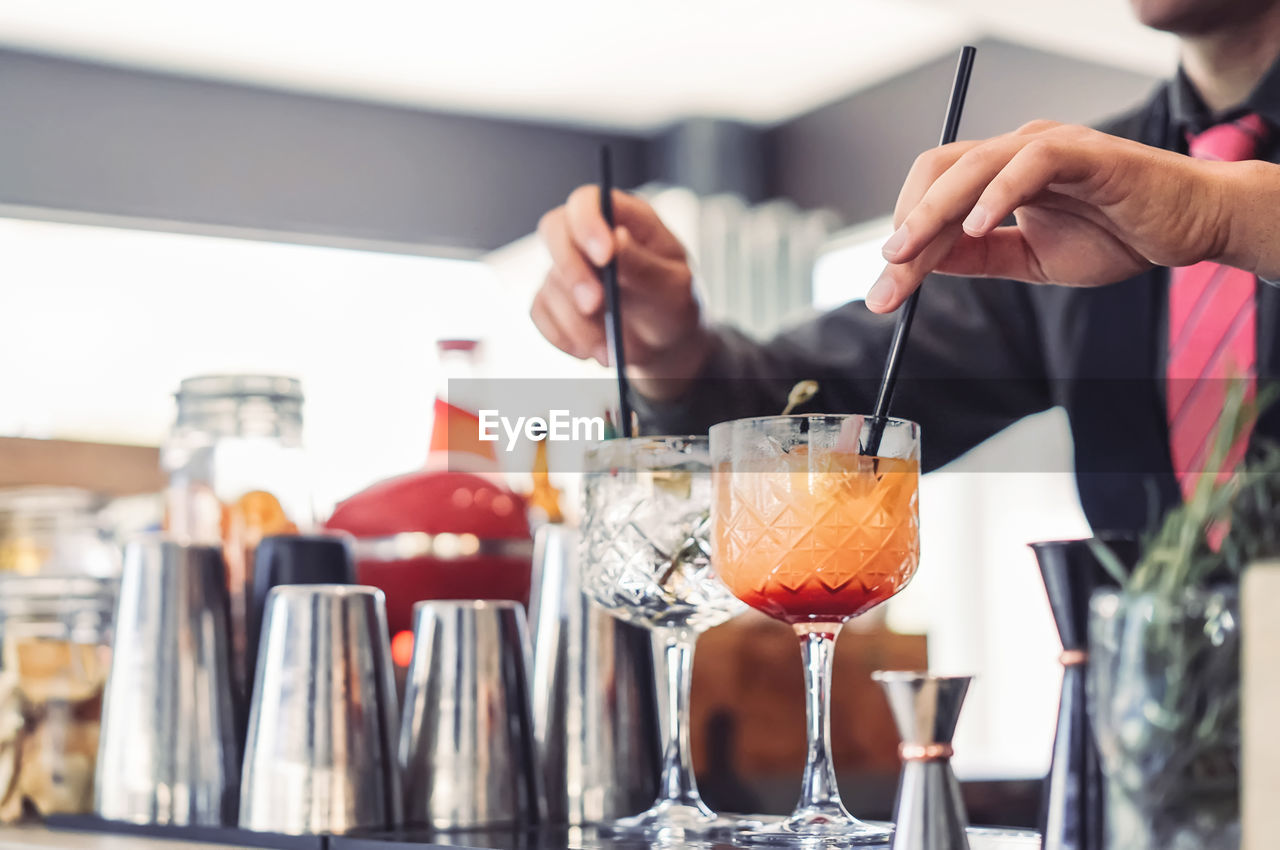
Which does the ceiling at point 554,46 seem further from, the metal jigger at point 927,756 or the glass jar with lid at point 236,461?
the metal jigger at point 927,756

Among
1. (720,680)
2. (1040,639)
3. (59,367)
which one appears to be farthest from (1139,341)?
(1040,639)

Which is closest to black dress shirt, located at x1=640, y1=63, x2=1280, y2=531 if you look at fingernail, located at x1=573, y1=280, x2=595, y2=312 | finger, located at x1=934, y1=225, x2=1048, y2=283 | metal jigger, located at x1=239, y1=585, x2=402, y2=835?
fingernail, located at x1=573, y1=280, x2=595, y2=312

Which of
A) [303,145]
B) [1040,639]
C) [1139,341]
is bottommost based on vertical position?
[1040,639]

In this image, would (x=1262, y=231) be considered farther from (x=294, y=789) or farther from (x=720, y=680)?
(x=720, y=680)

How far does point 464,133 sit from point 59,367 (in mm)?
521

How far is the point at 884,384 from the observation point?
0.65 m

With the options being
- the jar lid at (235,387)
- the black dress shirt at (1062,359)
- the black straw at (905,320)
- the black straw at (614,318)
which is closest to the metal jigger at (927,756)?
the black straw at (905,320)

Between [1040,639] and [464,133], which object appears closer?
[464,133]

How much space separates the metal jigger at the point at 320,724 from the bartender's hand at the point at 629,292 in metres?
0.25

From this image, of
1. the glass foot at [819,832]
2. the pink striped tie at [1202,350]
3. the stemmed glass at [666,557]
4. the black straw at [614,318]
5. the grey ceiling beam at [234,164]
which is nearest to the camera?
the glass foot at [819,832]

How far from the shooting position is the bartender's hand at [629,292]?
2.85ft

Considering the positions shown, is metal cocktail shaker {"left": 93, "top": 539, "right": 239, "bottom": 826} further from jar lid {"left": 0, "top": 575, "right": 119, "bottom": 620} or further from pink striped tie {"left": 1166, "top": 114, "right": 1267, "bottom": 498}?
pink striped tie {"left": 1166, "top": 114, "right": 1267, "bottom": 498}

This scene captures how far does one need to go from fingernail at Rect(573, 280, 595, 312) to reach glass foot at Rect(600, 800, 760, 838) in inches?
12.9

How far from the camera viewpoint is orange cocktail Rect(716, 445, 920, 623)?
595mm
